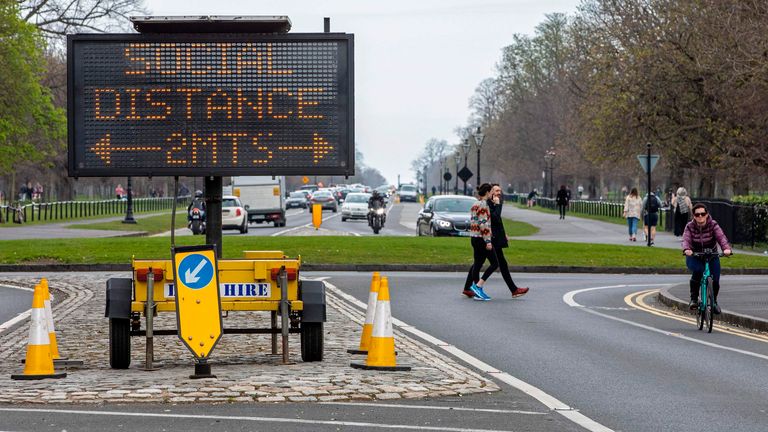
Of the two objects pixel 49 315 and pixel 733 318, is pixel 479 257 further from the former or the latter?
pixel 49 315

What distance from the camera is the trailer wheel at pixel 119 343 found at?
11.5 m

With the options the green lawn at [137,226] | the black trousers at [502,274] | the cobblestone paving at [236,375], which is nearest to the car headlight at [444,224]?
the green lawn at [137,226]

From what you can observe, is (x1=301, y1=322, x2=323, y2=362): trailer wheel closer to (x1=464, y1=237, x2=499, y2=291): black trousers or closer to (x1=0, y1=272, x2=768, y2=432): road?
(x1=0, y1=272, x2=768, y2=432): road

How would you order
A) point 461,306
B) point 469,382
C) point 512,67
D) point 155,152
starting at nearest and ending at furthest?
point 469,382
point 155,152
point 461,306
point 512,67

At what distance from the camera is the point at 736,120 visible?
165 feet

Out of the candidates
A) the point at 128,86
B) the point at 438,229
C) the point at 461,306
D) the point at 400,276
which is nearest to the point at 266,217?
the point at 438,229

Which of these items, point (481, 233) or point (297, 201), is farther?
point (297, 201)

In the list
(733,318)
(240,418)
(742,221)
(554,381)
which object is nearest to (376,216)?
(742,221)

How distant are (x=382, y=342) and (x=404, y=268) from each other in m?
19.0

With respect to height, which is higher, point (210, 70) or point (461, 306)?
point (210, 70)

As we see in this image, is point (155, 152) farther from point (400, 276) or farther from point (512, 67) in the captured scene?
point (512, 67)

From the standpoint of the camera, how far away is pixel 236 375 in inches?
427

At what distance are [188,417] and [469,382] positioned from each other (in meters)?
2.60

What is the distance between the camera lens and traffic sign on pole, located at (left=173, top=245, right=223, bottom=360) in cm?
1056
